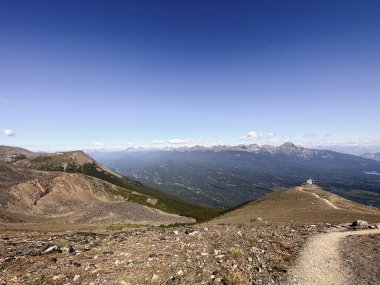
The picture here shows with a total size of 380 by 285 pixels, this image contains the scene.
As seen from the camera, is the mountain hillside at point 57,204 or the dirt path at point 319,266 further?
the mountain hillside at point 57,204

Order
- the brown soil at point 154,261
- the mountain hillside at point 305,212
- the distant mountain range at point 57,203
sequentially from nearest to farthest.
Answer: the brown soil at point 154,261
the mountain hillside at point 305,212
the distant mountain range at point 57,203

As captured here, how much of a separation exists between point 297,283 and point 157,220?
3863 inches

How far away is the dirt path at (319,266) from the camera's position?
1630 cm

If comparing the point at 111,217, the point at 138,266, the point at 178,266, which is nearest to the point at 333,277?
the point at 178,266

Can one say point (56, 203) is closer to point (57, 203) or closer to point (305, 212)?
point (57, 203)

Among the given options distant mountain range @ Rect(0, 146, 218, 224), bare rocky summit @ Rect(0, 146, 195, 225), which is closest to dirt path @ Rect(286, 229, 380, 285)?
bare rocky summit @ Rect(0, 146, 195, 225)

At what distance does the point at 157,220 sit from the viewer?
109m

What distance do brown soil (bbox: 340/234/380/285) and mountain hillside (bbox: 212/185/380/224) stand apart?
15854 mm

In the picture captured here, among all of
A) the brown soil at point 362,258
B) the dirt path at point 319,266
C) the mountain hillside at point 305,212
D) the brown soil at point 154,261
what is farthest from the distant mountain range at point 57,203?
the brown soil at point 362,258

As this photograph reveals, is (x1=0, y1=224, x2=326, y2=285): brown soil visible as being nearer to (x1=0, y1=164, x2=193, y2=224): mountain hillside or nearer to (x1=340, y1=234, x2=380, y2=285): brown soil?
(x1=340, y1=234, x2=380, y2=285): brown soil

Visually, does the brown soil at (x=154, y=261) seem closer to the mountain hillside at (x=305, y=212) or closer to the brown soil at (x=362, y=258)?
the brown soil at (x=362, y=258)

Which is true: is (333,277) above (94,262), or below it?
below

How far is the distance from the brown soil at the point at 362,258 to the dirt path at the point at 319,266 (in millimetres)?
507

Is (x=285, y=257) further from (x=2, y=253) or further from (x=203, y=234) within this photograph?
(x=2, y=253)
